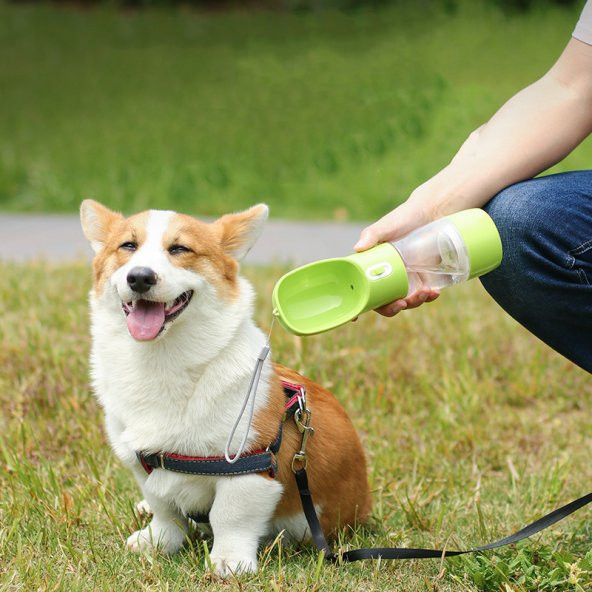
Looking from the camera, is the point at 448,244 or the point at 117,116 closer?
the point at 448,244

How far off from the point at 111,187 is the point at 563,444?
5573mm

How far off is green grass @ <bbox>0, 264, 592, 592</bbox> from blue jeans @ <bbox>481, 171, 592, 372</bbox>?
23.4 inches

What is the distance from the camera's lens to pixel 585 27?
2.11 m

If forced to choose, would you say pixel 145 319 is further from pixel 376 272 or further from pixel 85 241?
pixel 85 241

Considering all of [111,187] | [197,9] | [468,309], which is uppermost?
[468,309]

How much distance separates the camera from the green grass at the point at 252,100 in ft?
27.1

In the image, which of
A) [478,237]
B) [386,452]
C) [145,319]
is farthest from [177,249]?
[386,452]

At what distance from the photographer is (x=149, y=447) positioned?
7.20 feet

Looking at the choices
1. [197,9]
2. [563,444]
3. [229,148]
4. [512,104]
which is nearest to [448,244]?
[512,104]

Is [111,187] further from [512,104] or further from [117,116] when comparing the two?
[512,104]

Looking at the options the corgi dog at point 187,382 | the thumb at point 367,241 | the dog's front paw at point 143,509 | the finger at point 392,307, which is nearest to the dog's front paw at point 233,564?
the corgi dog at point 187,382

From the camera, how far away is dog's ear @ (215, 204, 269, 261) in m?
2.41

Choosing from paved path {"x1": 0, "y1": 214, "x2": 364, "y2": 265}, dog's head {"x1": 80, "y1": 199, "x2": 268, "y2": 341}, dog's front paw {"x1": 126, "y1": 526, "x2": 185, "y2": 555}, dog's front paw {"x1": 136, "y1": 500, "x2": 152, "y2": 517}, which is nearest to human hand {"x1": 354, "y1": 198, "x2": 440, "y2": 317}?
dog's head {"x1": 80, "y1": 199, "x2": 268, "y2": 341}

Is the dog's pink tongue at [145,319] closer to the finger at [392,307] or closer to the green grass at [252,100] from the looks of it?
the finger at [392,307]
